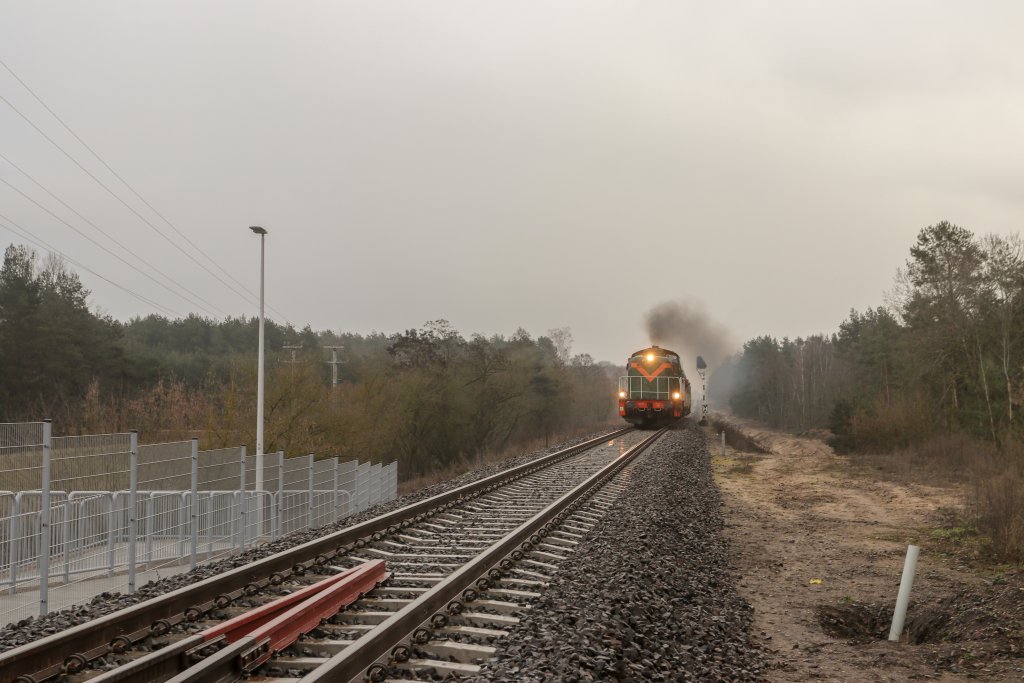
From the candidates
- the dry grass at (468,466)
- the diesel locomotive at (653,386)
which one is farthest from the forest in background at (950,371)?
the dry grass at (468,466)

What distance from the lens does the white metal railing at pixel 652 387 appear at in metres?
40.9

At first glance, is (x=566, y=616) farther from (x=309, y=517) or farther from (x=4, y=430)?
(x=309, y=517)

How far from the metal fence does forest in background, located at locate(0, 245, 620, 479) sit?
66.5 feet

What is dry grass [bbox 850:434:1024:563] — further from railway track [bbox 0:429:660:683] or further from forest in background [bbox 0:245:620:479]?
forest in background [bbox 0:245:620:479]

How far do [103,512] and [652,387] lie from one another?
32.9m

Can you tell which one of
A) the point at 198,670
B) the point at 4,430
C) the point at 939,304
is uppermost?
the point at 939,304

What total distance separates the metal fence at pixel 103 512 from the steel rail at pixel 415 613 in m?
4.49

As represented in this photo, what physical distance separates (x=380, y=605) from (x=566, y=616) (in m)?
1.73

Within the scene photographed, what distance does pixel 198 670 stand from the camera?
4840 millimetres

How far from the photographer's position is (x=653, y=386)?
135 feet

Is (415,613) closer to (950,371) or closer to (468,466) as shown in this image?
(468,466)

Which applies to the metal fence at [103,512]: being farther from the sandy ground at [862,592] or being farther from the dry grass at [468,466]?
the dry grass at [468,466]

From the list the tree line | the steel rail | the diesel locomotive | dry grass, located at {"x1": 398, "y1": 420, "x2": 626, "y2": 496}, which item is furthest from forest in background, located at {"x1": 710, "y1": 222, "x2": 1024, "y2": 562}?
the steel rail

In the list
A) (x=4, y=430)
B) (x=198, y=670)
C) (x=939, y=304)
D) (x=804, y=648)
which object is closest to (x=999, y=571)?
(x=804, y=648)
